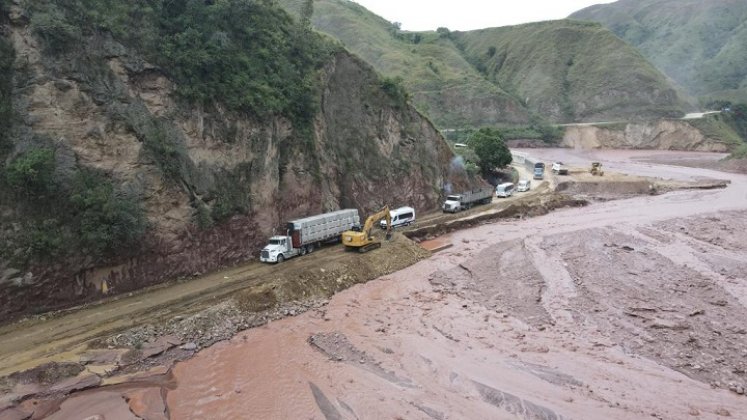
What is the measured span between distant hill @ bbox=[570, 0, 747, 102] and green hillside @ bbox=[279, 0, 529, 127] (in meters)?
54.2

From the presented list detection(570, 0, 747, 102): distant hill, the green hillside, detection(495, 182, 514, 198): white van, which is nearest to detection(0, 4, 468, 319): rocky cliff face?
detection(495, 182, 514, 198): white van

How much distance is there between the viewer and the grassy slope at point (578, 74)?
339 ft

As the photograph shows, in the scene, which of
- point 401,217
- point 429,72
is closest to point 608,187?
point 401,217

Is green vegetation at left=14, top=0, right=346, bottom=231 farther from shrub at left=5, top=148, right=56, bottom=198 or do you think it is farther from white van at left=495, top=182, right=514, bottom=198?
white van at left=495, top=182, right=514, bottom=198

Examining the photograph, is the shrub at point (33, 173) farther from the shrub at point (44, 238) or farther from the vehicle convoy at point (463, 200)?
the vehicle convoy at point (463, 200)

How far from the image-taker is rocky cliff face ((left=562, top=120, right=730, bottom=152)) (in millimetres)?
93625

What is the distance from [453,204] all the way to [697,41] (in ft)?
529

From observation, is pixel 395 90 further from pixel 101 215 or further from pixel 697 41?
pixel 697 41

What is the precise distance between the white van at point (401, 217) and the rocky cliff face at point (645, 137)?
232ft

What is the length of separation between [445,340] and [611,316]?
9.18 m

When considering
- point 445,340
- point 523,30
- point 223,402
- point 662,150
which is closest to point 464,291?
point 445,340

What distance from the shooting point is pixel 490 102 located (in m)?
102

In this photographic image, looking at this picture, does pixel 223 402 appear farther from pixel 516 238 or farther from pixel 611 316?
pixel 516 238

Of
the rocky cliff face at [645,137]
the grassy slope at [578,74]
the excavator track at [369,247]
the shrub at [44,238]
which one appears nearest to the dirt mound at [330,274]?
the excavator track at [369,247]
